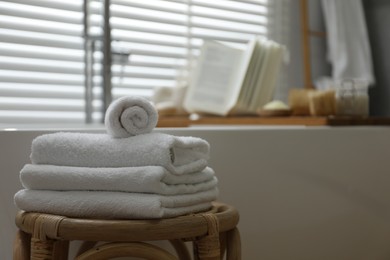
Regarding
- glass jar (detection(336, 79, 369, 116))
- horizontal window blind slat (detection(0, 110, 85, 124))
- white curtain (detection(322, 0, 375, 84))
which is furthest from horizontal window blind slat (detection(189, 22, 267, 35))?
glass jar (detection(336, 79, 369, 116))

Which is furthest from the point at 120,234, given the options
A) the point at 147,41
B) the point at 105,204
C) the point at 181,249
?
the point at 147,41

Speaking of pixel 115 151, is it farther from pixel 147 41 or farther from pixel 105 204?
pixel 147 41

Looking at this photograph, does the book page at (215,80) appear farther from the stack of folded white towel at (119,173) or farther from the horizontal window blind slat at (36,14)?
the stack of folded white towel at (119,173)

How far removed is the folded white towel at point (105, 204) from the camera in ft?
Result: 2.61

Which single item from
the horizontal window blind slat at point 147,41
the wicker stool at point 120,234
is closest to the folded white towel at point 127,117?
the wicker stool at point 120,234

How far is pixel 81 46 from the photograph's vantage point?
1.95 metres

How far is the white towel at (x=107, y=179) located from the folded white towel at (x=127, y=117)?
0.21ft

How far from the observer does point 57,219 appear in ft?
2.57

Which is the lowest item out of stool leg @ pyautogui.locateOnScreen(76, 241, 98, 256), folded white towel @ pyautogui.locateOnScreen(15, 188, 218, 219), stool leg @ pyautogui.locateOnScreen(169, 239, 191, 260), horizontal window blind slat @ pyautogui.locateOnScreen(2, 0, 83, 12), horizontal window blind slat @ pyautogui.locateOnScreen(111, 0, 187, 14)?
stool leg @ pyautogui.locateOnScreen(169, 239, 191, 260)

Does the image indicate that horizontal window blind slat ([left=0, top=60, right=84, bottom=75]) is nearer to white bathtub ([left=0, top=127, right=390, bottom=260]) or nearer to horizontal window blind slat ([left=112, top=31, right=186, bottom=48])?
horizontal window blind slat ([left=112, top=31, right=186, bottom=48])

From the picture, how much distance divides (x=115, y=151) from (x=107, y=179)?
45 mm

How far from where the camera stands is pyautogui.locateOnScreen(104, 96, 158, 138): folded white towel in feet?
2.84

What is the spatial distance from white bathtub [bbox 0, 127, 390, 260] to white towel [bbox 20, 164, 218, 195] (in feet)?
0.51

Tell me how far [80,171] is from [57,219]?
8 cm
